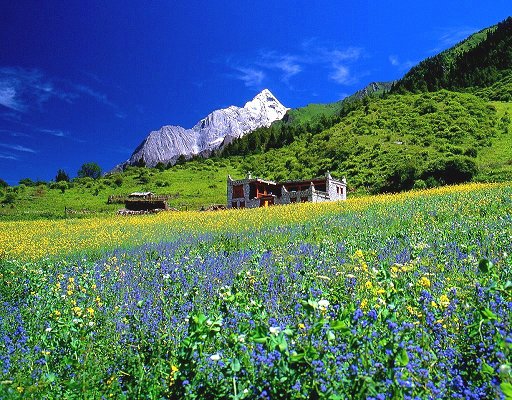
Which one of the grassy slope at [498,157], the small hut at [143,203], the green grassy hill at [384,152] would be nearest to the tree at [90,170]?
the green grassy hill at [384,152]

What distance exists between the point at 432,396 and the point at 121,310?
5.08 m

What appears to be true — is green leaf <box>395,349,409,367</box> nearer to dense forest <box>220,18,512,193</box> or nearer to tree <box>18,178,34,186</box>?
dense forest <box>220,18,512,193</box>

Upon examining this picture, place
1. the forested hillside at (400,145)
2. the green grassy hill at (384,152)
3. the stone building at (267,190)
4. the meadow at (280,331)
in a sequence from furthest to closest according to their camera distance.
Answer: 1. the green grassy hill at (384,152)
2. the forested hillside at (400,145)
3. the stone building at (267,190)
4. the meadow at (280,331)

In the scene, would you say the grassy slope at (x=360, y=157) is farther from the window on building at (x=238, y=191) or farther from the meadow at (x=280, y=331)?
the meadow at (x=280, y=331)

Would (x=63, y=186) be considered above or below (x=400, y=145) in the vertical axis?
below

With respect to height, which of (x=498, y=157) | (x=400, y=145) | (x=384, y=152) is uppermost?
(x=400, y=145)

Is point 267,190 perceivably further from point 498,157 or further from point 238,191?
point 498,157

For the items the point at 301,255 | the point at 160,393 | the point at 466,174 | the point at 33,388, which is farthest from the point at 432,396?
the point at 466,174

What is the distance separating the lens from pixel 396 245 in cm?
1026


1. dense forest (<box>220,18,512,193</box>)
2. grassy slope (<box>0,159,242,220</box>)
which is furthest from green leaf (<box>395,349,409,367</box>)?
grassy slope (<box>0,159,242,220</box>)

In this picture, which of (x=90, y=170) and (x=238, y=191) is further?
(x=90, y=170)

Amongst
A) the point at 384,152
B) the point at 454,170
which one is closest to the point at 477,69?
the point at 384,152

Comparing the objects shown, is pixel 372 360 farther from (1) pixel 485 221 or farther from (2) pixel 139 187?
(2) pixel 139 187

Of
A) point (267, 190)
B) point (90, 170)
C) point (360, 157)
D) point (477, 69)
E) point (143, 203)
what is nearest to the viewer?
point (267, 190)
